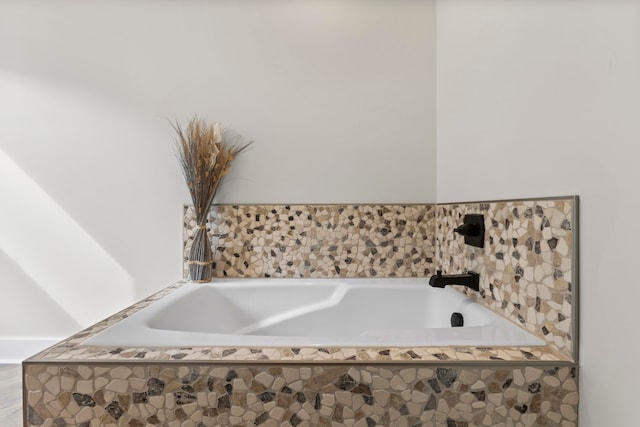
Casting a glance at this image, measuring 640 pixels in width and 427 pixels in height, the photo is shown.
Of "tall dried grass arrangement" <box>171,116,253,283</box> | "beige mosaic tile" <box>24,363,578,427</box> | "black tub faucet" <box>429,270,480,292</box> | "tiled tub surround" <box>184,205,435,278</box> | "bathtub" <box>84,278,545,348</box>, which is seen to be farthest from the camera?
"tiled tub surround" <box>184,205,435,278</box>

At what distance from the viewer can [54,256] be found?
1.89 meters

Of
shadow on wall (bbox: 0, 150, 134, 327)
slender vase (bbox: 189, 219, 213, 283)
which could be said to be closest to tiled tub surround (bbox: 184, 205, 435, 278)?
slender vase (bbox: 189, 219, 213, 283)

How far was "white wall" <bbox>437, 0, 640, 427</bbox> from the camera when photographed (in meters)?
0.68

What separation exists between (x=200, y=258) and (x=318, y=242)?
1.87 feet

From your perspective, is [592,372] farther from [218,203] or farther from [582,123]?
[218,203]

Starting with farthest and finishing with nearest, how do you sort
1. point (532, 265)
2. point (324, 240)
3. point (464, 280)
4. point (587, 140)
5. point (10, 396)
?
point (324, 240) < point (10, 396) < point (464, 280) < point (532, 265) < point (587, 140)

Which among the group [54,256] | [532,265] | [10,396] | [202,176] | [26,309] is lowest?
[10,396]

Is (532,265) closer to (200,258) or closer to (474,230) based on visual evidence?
(474,230)

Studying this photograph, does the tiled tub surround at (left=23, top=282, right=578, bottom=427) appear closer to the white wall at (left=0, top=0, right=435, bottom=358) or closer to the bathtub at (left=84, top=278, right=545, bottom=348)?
the bathtub at (left=84, top=278, right=545, bottom=348)

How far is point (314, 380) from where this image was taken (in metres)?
0.79

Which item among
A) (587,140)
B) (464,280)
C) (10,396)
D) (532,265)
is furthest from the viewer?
(10,396)

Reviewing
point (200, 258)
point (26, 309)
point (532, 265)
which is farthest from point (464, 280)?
point (26, 309)

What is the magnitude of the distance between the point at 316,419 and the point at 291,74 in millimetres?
1575

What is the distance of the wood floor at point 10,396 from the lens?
4.84 feet
